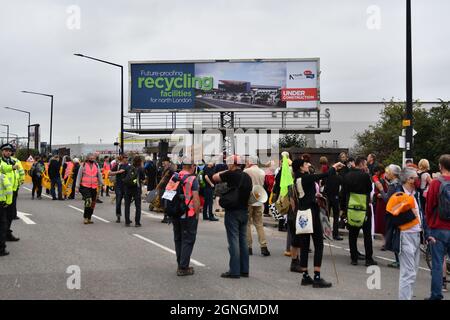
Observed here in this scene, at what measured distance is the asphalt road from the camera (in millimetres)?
7188

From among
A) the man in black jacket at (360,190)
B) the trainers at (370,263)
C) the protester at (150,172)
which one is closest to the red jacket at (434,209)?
the man in black jacket at (360,190)

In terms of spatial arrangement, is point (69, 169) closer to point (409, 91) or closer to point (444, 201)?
point (409, 91)

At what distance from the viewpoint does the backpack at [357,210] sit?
9711mm

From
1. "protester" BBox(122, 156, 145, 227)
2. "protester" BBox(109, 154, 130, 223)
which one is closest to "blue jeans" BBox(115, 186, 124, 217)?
"protester" BBox(109, 154, 130, 223)

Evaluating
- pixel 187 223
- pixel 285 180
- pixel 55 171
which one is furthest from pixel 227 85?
pixel 187 223

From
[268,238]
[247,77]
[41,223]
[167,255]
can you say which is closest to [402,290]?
[167,255]

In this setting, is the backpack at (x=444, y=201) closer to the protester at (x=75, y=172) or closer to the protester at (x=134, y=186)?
the protester at (x=134, y=186)

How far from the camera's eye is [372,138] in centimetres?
4234

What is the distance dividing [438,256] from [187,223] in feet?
11.6

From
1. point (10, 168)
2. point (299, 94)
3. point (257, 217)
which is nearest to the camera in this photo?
point (10, 168)

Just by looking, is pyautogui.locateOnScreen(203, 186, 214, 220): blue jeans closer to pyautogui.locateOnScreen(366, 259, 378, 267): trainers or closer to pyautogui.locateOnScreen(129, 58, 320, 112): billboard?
pyautogui.locateOnScreen(366, 259, 378, 267): trainers

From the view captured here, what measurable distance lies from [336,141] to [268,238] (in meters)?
52.9

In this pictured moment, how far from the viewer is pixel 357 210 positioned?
9.71 m

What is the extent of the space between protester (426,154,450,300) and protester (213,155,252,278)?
269cm
